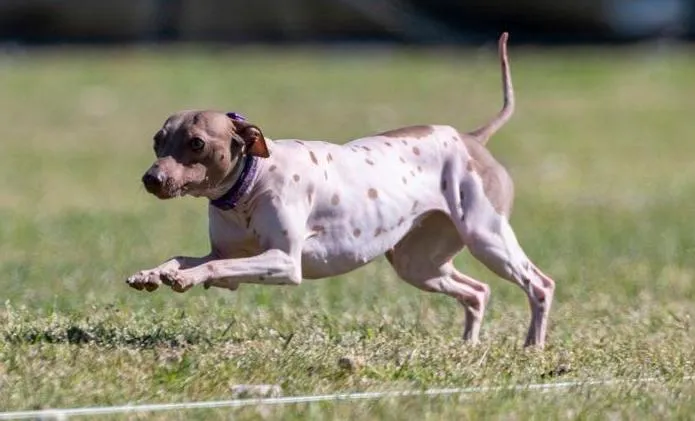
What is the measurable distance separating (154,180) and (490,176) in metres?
1.62

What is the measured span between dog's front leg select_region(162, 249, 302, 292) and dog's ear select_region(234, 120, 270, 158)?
1.24 ft

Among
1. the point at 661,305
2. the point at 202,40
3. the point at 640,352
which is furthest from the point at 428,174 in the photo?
the point at 202,40

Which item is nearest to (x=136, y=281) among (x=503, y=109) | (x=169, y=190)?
(x=169, y=190)

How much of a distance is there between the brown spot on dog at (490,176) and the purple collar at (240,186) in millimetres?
1082

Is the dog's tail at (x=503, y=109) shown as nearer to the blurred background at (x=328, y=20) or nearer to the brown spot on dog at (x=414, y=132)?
the brown spot on dog at (x=414, y=132)

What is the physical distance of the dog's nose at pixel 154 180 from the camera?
239 inches

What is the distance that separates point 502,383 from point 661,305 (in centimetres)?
267

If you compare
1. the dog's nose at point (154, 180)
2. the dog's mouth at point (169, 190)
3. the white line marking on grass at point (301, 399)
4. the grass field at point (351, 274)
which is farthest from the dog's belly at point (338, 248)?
the white line marking on grass at point (301, 399)

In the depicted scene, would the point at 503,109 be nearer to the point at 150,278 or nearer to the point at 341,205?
the point at 341,205

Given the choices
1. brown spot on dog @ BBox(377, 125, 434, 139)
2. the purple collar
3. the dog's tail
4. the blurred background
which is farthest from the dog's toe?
the blurred background

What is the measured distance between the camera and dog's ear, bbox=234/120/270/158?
6254 millimetres

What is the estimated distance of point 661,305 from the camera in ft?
26.7

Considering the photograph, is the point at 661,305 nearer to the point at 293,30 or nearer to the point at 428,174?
the point at 428,174

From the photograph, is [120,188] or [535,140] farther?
[535,140]
